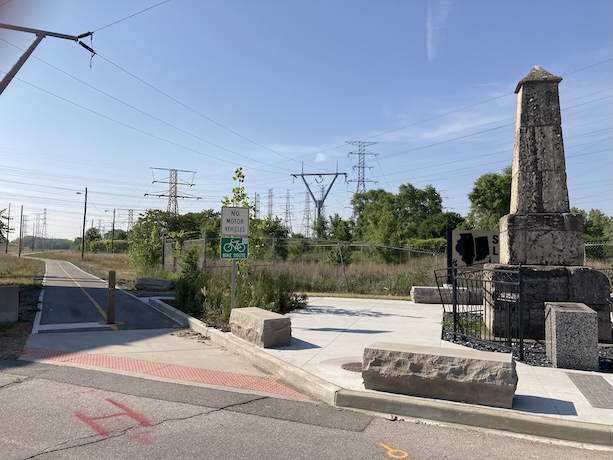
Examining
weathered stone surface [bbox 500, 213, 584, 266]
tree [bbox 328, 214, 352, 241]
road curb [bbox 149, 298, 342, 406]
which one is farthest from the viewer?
tree [bbox 328, 214, 352, 241]

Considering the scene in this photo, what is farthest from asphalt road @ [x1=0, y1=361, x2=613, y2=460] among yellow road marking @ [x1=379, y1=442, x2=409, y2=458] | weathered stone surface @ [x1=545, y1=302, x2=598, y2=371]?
weathered stone surface @ [x1=545, y1=302, x2=598, y2=371]

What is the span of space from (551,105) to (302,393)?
7.43 metres

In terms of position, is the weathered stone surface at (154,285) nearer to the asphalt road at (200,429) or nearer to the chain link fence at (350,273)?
the chain link fence at (350,273)

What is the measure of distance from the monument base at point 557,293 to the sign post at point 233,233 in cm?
542

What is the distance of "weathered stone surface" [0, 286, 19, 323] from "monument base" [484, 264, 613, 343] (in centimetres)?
1039

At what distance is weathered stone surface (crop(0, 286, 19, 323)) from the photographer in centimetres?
1069

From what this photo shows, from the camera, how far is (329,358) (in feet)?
24.6

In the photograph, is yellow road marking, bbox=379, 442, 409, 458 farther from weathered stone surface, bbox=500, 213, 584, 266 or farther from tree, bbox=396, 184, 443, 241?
tree, bbox=396, 184, 443, 241

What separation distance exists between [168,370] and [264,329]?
1743mm

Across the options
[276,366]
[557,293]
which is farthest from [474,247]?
[276,366]

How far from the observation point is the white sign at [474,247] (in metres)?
18.1

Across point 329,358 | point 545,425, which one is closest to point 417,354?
point 545,425

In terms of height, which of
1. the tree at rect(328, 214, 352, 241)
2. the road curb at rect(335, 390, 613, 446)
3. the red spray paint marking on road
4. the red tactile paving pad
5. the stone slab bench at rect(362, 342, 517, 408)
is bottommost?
the red spray paint marking on road

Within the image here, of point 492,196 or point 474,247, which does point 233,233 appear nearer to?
point 474,247
